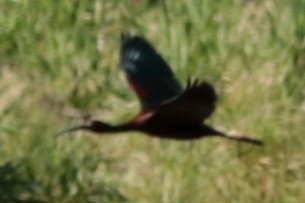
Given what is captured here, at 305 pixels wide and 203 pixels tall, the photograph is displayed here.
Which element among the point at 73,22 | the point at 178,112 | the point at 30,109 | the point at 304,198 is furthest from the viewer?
the point at 73,22

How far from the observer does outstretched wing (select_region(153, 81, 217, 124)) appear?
133 inches

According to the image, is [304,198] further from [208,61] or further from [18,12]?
[18,12]

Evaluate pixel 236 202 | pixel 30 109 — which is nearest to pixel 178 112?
pixel 236 202

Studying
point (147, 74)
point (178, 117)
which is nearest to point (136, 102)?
point (147, 74)

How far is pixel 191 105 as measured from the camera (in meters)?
3.44

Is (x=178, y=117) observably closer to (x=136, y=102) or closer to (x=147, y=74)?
(x=147, y=74)

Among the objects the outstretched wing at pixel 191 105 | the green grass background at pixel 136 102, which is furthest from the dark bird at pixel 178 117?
the green grass background at pixel 136 102

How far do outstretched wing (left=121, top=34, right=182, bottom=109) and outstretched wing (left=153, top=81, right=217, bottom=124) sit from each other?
11cm

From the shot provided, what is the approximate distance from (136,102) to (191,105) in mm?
3059

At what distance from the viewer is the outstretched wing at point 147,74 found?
12.6 feet

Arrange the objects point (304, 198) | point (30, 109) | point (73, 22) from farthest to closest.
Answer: point (73, 22), point (30, 109), point (304, 198)

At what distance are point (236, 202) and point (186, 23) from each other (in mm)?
1138

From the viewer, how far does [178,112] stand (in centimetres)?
345

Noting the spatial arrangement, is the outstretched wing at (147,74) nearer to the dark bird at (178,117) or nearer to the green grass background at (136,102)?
the dark bird at (178,117)
